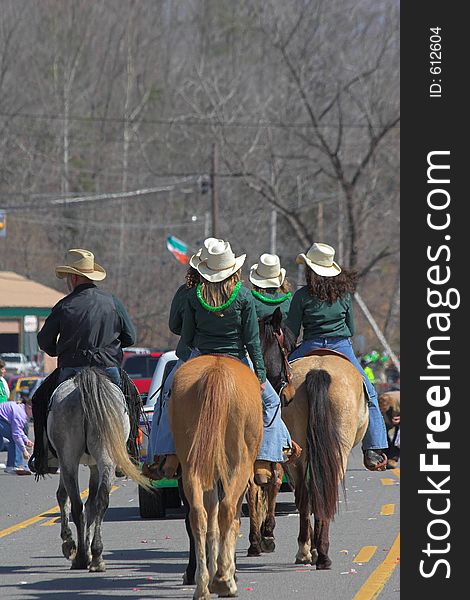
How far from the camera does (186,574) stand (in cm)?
1028

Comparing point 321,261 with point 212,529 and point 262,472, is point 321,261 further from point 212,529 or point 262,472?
point 212,529

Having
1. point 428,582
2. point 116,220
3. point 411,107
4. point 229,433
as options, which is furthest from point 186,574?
point 116,220

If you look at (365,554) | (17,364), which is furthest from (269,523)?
(17,364)

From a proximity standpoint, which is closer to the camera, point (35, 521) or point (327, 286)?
point (327, 286)

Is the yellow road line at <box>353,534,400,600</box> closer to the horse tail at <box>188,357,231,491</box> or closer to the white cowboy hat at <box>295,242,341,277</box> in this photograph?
the horse tail at <box>188,357,231,491</box>

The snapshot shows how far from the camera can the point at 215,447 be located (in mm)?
9477

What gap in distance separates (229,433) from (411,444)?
4.02ft

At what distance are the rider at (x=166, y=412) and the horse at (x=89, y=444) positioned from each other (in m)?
0.60

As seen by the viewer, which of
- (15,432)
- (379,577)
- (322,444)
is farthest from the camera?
(15,432)

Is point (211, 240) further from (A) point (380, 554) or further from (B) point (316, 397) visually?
(A) point (380, 554)

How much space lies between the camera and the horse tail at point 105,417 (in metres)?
11.2

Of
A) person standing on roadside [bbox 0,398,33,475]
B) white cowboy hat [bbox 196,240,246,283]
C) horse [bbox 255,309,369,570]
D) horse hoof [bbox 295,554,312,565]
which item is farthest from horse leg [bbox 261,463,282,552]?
person standing on roadside [bbox 0,398,33,475]

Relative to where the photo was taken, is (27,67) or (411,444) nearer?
(411,444)

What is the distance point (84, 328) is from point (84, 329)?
11 mm
